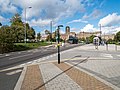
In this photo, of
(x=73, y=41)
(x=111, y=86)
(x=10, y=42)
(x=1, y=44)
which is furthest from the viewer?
(x=73, y=41)

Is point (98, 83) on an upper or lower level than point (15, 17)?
lower

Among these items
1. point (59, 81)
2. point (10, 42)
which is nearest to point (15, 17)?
point (10, 42)

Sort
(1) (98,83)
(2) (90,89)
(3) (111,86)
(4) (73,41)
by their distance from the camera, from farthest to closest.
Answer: (4) (73,41) → (1) (98,83) → (3) (111,86) → (2) (90,89)

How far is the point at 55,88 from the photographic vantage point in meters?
7.37

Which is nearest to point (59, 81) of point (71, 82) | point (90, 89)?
point (71, 82)

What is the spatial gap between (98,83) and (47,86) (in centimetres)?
210

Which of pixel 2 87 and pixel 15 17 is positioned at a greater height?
pixel 15 17

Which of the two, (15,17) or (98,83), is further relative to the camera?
(15,17)

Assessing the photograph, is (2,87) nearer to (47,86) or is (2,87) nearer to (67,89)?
(47,86)

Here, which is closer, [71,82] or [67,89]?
[67,89]

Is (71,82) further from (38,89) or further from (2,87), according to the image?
(2,87)

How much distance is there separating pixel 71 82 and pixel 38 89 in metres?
1.68

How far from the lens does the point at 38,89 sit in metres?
7.22

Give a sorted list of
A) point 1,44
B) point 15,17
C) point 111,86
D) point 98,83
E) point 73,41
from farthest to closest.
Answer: point 73,41 < point 15,17 < point 1,44 < point 98,83 < point 111,86
